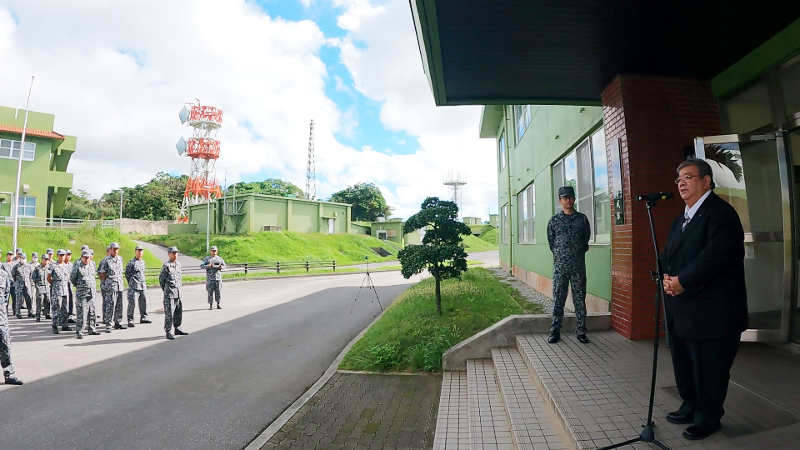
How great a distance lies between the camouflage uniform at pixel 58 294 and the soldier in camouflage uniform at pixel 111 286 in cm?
85

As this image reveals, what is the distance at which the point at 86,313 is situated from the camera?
920 centimetres

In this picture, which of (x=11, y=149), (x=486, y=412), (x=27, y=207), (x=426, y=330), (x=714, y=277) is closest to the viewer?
(x=714, y=277)

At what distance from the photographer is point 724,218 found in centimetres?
265

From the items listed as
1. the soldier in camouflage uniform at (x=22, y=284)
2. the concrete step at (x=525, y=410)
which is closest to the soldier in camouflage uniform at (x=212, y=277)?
the soldier in camouflage uniform at (x=22, y=284)

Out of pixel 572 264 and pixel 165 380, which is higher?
pixel 572 264

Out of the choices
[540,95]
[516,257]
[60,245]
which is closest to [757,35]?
[540,95]

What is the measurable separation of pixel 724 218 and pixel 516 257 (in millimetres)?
13155

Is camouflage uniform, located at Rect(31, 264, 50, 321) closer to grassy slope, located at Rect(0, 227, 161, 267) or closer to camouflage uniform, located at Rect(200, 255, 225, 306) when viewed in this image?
camouflage uniform, located at Rect(200, 255, 225, 306)

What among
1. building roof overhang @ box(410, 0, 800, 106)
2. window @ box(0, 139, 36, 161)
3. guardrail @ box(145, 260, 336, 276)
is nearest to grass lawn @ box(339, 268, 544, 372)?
building roof overhang @ box(410, 0, 800, 106)

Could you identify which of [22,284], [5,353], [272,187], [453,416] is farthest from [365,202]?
[453,416]

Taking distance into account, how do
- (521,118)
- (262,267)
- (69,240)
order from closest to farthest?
(521,118) < (69,240) < (262,267)

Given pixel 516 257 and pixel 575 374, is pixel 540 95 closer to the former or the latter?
pixel 575 374

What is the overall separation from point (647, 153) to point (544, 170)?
5.36m

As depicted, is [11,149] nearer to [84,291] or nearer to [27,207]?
[27,207]
